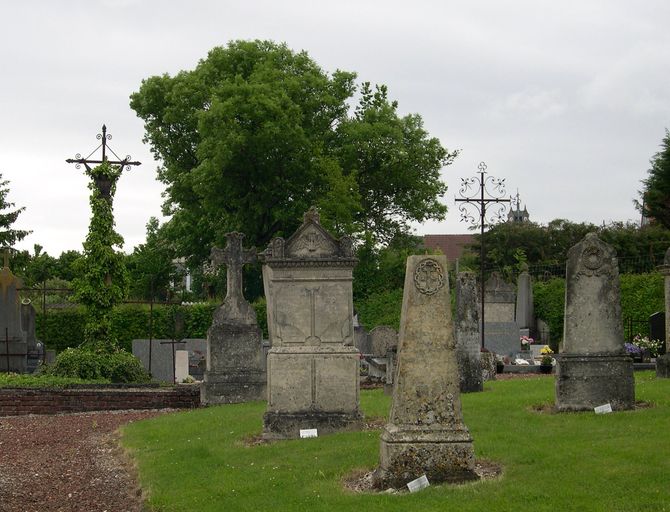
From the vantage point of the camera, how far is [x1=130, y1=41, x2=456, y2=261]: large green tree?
39.1 metres

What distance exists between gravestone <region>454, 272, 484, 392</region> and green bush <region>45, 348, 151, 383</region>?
8.81 metres

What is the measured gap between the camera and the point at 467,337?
18.8 meters

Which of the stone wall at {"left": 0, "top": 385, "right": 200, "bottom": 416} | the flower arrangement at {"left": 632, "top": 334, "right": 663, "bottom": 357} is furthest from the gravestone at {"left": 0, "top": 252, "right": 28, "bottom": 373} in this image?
the flower arrangement at {"left": 632, "top": 334, "right": 663, "bottom": 357}

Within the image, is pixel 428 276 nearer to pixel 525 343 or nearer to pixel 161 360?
pixel 161 360

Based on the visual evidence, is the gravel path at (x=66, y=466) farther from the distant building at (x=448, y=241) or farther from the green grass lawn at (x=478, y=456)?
the distant building at (x=448, y=241)

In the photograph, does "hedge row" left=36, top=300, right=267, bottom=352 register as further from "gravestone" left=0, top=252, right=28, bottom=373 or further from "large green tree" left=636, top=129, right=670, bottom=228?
"large green tree" left=636, top=129, right=670, bottom=228

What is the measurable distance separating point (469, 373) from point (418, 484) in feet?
31.8

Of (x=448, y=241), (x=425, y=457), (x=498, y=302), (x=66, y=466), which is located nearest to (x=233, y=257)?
(x=66, y=466)

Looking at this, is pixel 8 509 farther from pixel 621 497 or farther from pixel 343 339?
pixel 621 497

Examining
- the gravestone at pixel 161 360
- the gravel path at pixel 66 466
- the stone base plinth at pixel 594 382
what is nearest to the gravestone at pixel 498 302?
the gravestone at pixel 161 360

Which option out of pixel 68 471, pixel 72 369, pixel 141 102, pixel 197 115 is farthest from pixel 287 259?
pixel 141 102

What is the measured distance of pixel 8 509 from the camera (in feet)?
34.2

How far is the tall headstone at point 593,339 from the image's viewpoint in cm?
1308

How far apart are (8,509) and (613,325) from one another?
26.0 feet
